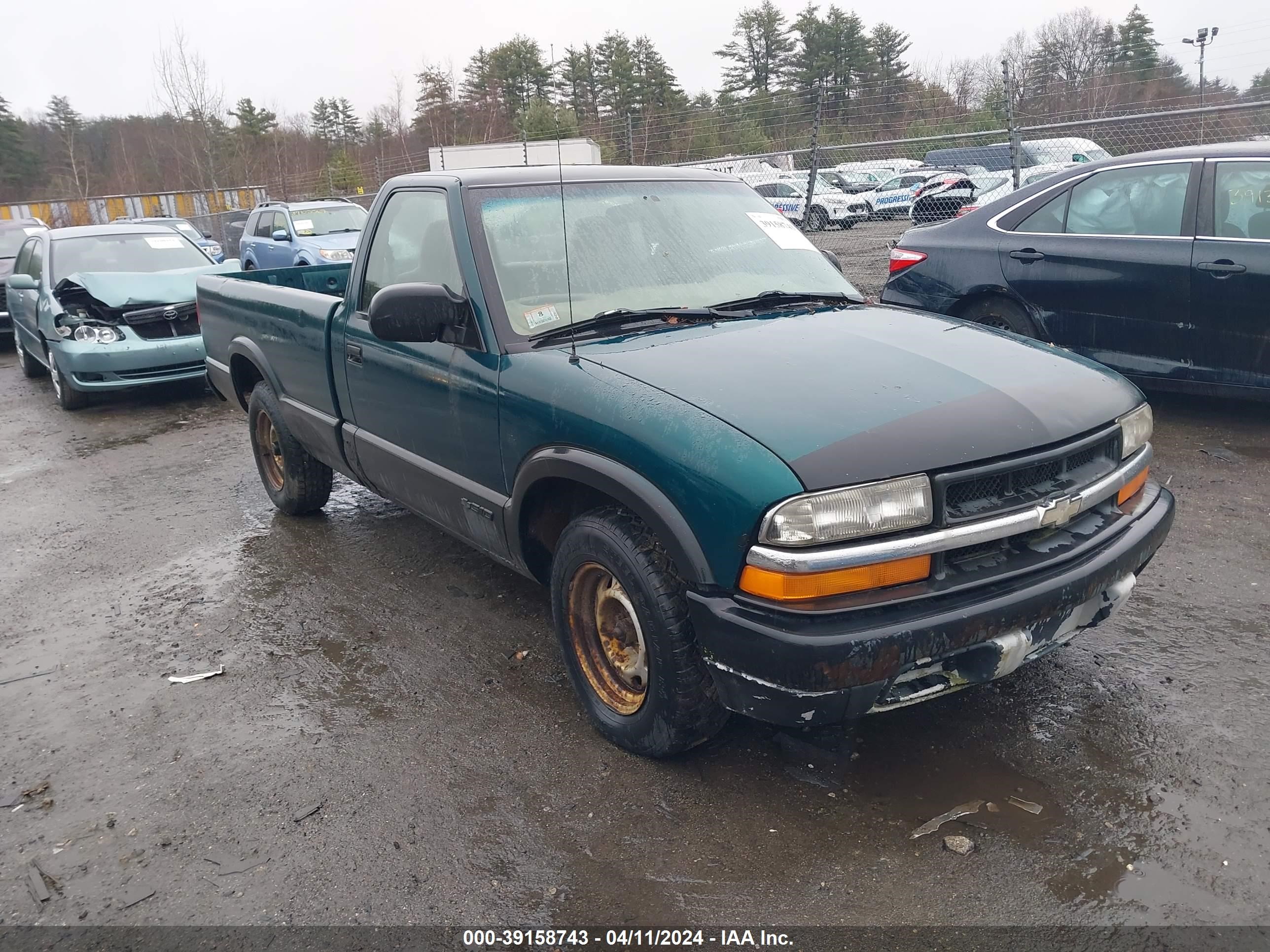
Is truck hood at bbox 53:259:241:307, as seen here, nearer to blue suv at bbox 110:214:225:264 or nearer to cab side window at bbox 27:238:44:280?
cab side window at bbox 27:238:44:280

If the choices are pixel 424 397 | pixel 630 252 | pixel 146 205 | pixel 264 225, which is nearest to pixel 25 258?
pixel 264 225

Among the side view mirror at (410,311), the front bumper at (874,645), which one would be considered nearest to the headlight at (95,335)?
the side view mirror at (410,311)

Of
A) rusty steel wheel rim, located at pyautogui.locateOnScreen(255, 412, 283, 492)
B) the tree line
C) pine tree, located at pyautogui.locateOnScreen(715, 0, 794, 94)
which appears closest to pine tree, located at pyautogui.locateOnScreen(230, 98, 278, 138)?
the tree line

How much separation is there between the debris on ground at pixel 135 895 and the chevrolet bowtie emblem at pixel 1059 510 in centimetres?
266

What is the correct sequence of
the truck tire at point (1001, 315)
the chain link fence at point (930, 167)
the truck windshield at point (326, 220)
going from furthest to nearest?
the truck windshield at point (326, 220)
the chain link fence at point (930, 167)
the truck tire at point (1001, 315)

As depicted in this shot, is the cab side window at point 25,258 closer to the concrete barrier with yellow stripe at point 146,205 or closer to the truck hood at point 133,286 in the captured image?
the truck hood at point 133,286

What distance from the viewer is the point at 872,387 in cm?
275

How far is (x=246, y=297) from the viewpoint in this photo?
17.1 ft

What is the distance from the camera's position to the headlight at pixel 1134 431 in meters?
3.01

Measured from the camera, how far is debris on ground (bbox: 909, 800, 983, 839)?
2.61 metres

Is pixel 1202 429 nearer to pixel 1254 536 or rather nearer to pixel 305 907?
pixel 1254 536

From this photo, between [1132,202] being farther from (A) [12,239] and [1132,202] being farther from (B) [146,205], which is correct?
(B) [146,205]

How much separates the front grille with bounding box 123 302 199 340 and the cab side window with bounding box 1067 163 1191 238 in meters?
7.57

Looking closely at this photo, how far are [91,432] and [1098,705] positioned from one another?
26.9 feet
